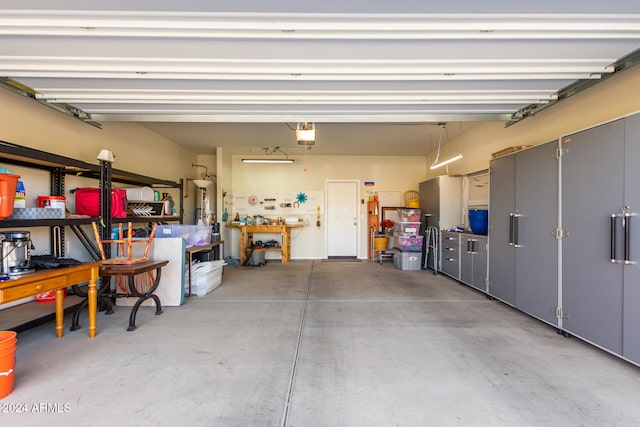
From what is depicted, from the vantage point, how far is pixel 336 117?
3.61 m

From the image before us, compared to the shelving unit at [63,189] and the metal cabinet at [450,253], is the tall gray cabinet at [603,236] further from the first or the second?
the shelving unit at [63,189]

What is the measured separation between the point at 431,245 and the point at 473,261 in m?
1.50

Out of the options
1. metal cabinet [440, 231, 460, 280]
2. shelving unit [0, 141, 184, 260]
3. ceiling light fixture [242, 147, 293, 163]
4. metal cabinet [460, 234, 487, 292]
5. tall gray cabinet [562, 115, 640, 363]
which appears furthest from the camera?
ceiling light fixture [242, 147, 293, 163]

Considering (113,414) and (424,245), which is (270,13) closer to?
(113,414)

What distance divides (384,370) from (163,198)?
4578 mm

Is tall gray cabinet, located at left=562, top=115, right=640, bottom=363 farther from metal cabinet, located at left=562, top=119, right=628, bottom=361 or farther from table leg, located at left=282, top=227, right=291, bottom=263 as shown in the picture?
table leg, located at left=282, top=227, right=291, bottom=263

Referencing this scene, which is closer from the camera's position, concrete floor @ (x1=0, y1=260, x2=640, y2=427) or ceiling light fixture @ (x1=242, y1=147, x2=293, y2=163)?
concrete floor @ (x1=0, y1=260, x2=640, y2=427)

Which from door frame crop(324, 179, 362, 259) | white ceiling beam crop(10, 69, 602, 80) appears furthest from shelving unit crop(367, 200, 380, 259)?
white ceiling beam crop(10, 69, 602, 80)

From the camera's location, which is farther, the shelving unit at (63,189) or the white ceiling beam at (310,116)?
the white ceiling beam at (310,116)

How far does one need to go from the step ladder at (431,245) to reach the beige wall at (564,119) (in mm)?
1465

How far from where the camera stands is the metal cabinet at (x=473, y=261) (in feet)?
13.5

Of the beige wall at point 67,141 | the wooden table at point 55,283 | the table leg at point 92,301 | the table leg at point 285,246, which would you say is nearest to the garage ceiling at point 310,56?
the beige wall at point 67,141

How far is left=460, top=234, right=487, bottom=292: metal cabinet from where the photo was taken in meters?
4.12

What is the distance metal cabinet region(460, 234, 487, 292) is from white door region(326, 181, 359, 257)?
333 centimetres
